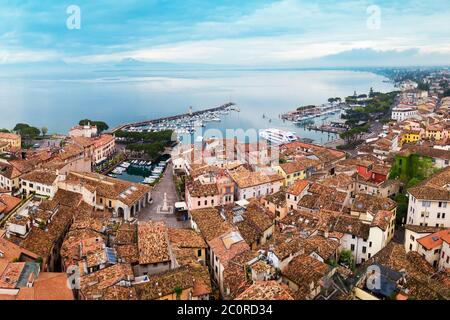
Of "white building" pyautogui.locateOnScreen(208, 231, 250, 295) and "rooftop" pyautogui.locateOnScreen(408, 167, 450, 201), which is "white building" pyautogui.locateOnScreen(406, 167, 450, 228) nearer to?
"rooftop" pyautogui.locateOnScreen(408, 167, 450, 201)

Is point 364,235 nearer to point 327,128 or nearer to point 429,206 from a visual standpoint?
point 429,206

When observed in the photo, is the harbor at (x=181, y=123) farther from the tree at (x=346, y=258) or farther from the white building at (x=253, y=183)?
the tree at (x=346, y=258)

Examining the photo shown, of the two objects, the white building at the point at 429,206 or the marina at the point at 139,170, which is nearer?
the white building at the point at 429,206

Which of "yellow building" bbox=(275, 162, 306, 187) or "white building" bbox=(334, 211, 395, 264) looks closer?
"white building" bbox=(334, 211, 395, 264)

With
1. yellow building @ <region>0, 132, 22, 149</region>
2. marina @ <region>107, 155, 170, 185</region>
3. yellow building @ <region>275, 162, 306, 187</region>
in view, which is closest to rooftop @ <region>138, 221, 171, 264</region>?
yellow building @ <region>275, 162, 306, 187</region>

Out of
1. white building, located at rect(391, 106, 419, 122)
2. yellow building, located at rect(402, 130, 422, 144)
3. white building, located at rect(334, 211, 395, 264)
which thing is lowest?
white building, located at rect(334, 211, 395, 264)

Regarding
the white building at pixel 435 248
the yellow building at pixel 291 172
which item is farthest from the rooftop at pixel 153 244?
the yellow building at pixel 291 172

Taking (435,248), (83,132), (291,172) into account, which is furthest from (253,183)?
(83,132)
